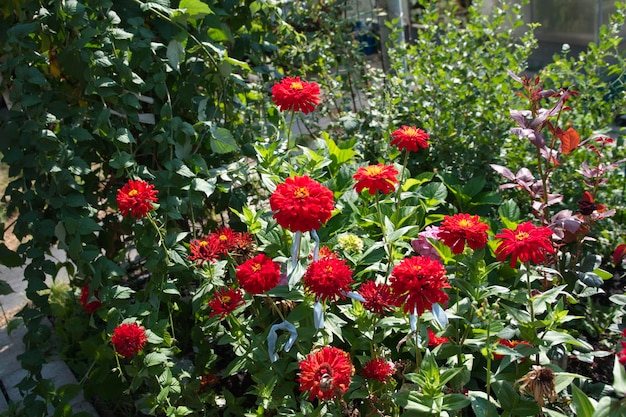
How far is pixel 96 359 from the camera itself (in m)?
1.85

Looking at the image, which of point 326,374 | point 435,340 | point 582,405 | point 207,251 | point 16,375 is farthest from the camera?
point 16,375

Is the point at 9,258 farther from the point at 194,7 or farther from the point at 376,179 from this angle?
the point at 376,179

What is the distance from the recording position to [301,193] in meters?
1.23

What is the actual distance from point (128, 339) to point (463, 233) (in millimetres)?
906

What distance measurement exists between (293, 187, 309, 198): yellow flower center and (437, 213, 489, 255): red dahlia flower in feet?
0.97

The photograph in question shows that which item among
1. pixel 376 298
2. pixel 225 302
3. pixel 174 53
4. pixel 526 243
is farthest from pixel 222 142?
pixel 526 243

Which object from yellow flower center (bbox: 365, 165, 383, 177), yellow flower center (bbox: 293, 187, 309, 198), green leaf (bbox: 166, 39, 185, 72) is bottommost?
yellow flower center (bbox: 365, 165, 383, 177)

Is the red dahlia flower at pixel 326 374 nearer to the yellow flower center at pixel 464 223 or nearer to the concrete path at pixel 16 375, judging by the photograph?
the yellow flower center at pixel 464 223

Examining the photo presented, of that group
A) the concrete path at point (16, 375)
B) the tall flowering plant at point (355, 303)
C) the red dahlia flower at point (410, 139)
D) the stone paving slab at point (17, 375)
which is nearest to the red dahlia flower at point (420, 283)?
the tall flowering plant at point (355, 303)

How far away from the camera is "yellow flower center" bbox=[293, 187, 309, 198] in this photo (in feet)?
4.03

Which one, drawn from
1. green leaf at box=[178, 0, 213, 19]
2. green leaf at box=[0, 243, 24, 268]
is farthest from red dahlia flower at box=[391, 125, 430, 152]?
green leaf at box=[0, 243, 24, 268]

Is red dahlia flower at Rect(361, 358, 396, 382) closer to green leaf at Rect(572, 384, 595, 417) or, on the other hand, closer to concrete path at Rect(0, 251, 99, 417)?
green leaf at Rect(572, 384, 595, 417)

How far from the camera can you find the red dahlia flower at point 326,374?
1165 mm

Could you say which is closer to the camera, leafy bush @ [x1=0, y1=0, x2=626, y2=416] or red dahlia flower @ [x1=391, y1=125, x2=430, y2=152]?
leafy bush @ [x1=0, y1=0, x2=626, y2=416]
